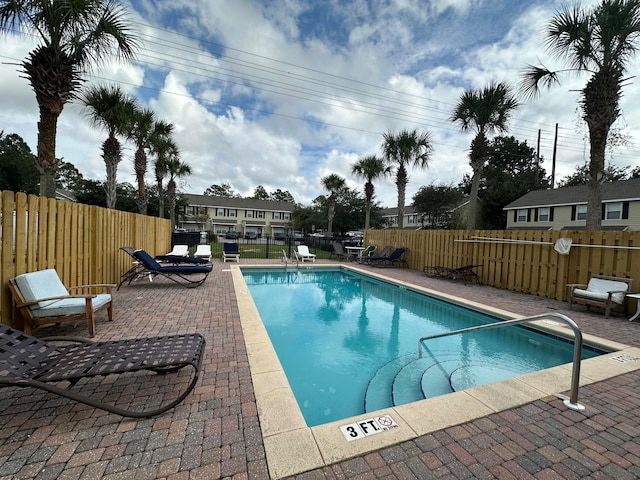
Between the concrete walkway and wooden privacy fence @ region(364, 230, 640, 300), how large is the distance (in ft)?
15.0

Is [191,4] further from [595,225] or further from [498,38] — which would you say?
[595,225]

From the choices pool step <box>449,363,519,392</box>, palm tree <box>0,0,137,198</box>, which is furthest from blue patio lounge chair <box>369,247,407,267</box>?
palm tree <box>0,0,137,198</box>

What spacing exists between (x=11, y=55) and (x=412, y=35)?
12451mm

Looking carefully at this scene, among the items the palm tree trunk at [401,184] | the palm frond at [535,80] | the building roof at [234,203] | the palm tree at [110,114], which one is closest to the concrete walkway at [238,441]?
the palm frond at [535,80]

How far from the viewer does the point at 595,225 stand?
8398 mm

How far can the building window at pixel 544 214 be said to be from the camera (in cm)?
2414

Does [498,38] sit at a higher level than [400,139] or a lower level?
higher

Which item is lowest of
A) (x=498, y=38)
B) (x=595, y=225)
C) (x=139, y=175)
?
(x=595, y=225)

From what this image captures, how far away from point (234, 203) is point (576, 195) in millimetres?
44425

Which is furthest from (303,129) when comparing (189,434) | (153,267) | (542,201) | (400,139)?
(542,201)

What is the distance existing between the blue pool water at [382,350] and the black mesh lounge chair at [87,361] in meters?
1.59

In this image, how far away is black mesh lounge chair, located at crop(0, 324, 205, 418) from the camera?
2.13 m

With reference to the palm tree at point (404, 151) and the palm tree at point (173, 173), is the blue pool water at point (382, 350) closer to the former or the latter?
the palm tree at point (404, 151)

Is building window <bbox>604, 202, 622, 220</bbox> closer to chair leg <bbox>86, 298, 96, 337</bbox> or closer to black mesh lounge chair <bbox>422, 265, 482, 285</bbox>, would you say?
black mesh lounge chair <bbox>422, 265, 482, 285</bbox>
